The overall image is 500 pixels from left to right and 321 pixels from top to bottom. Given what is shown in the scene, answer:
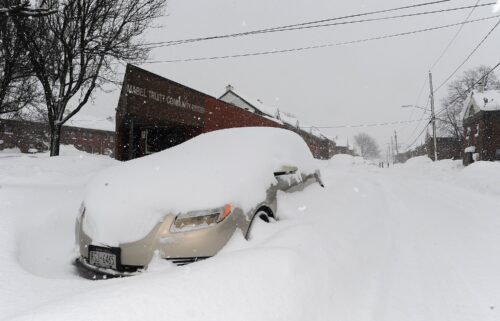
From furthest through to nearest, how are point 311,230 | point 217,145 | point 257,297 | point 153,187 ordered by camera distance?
point 217,145, point 311,230, point 153,187, point 257,297

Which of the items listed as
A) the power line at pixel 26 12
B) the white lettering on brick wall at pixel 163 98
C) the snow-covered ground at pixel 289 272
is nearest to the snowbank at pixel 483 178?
the snow-covered ground at pixel 289 272

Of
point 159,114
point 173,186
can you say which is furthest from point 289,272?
point 159,114

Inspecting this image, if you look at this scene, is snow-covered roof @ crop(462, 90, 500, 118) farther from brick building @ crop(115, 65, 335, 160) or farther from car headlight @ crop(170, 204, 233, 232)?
car headlight @ crop(170, 204, 233, 232)

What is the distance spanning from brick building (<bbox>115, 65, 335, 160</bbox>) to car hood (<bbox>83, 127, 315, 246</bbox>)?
576 centimetres

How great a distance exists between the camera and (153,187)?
3.05 m

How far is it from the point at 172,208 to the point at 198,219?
254 mm

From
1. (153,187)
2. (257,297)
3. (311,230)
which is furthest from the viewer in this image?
(311,230)

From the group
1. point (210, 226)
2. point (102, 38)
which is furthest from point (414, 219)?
point (102, 38)

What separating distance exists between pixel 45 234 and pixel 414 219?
5.48 metres

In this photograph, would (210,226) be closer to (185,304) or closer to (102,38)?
(185,304)

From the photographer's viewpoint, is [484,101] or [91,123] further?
[91,123]

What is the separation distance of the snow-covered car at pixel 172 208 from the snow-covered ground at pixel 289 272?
6.8 inches

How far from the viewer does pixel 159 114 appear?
10.0 m

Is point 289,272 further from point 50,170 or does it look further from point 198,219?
point 50,170
